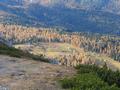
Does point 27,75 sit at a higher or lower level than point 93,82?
lower

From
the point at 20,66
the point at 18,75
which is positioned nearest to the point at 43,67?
the point at 20,66

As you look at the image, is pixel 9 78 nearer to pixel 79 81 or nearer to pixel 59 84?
pixel 59 84

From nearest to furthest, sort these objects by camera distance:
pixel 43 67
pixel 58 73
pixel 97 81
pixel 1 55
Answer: pixel 97 81 < pixel 58 73 < pixel 43 67 < pixel 1 55

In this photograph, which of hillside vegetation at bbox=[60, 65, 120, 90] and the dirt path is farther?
the dirt path

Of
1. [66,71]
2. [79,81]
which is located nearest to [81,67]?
[66,71]

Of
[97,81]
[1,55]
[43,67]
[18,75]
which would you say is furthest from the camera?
[1,55]

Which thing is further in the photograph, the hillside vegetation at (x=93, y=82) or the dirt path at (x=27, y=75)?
the dirt path at (x=27, y=75)

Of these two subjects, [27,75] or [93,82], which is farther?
[27,75]

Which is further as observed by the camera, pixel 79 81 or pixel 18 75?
pixel 18 75
